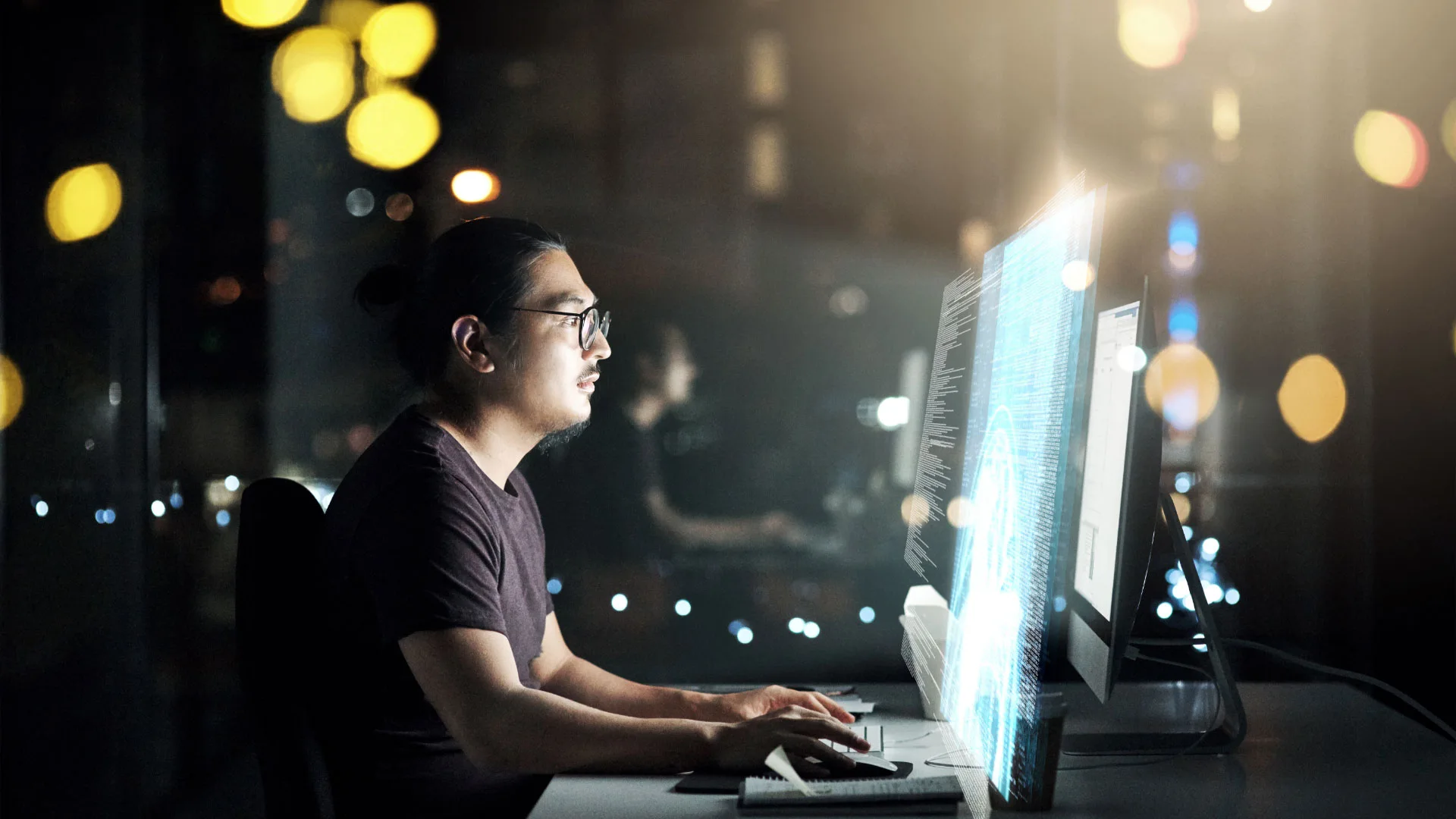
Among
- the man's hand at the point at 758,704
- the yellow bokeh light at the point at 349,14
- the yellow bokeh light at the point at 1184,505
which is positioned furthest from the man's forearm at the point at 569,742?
the yellow bokeh light at the point at 349,14

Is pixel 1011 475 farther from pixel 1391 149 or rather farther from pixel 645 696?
pixel 1391 149

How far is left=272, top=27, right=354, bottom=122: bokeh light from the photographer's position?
6.73 ft

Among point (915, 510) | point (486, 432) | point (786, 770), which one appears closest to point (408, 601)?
point (486, 432)

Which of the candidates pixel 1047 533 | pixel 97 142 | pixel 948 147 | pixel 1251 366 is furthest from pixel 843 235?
pixel 97 142

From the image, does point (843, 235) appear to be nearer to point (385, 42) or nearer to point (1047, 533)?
point (385, 42)

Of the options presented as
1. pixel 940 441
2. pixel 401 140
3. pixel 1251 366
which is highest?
pixel 401 140

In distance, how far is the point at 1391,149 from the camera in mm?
1669

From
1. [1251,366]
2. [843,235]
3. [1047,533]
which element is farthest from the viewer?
[843,235]

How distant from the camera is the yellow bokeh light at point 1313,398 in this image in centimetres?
180

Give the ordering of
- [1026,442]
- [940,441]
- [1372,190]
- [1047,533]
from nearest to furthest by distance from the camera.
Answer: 1. [1047,533]
2. [1026,442]
3. [940,441]
4. [1372,190]

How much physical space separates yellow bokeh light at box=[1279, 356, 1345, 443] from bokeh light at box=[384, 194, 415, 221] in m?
1.60

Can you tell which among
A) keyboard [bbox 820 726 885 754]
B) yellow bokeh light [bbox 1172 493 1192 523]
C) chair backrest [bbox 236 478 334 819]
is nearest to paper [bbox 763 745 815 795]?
keyboard [bbox 820 726 885 754]

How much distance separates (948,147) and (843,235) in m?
0.25

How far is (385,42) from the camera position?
80.0 inches
